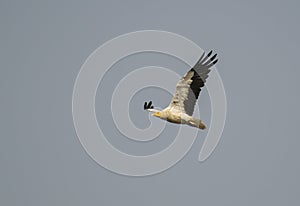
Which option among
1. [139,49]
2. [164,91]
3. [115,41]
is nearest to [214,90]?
[164,91]

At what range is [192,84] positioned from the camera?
137 ft

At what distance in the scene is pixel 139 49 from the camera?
51.3m

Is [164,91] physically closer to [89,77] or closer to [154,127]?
[154,127]

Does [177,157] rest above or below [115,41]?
below

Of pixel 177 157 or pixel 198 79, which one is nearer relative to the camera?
pixel 198 79

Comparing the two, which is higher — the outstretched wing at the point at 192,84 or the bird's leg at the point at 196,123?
the outstretched wing at the point at 192,84

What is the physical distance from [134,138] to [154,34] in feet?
26.8

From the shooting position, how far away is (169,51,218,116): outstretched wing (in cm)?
4169

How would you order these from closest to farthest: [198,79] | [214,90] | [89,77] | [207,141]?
[198,79], [214,90], [207,141], [89,77]

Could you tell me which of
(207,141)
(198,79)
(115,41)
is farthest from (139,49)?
(198,79)

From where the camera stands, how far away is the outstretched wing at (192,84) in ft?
137

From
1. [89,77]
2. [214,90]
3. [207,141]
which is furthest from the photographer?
[89,77]

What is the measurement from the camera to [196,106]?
137 ft

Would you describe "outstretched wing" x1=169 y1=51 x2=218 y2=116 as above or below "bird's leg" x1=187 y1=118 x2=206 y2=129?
above
